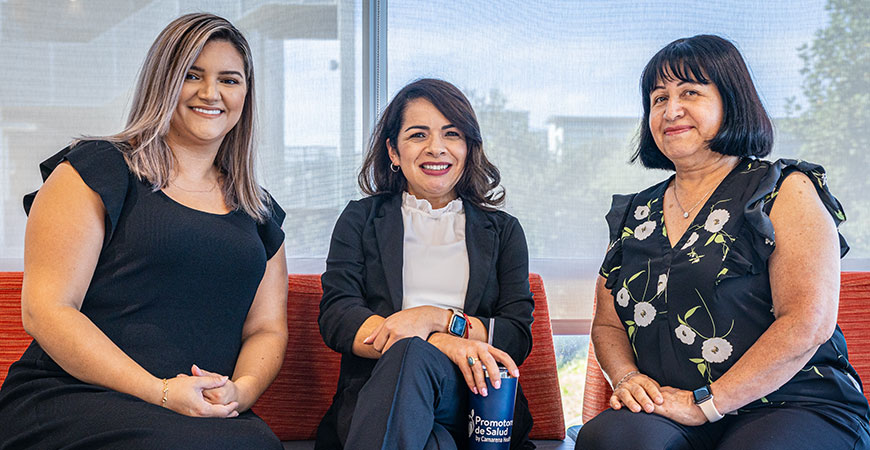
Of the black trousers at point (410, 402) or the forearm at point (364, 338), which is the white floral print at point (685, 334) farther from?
the forearm at point (364, 338)

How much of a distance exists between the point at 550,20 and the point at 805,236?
1.27 metres

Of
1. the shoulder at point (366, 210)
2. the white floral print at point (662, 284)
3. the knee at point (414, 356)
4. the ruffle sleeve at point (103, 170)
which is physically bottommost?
the knee at point (414, 356)

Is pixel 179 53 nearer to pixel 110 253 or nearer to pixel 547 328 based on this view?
pixel 110 253

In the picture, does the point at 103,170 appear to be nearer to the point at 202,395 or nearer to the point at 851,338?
the point at 202,395

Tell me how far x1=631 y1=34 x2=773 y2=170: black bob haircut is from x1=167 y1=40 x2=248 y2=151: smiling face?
3.65 ft

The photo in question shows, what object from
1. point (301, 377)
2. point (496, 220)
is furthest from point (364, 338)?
point (496, 220)

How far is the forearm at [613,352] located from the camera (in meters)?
1.84

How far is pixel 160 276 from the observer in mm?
1656

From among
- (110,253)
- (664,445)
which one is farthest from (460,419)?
(110,253)

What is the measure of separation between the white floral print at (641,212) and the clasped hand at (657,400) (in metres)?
0.43

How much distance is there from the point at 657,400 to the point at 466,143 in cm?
89

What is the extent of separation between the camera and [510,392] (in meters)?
1.55

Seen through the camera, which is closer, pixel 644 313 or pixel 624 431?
pixel 624 431

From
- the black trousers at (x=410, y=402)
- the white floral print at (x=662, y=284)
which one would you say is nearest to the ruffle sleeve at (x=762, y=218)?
the white floral print at (x=662, y=284)
